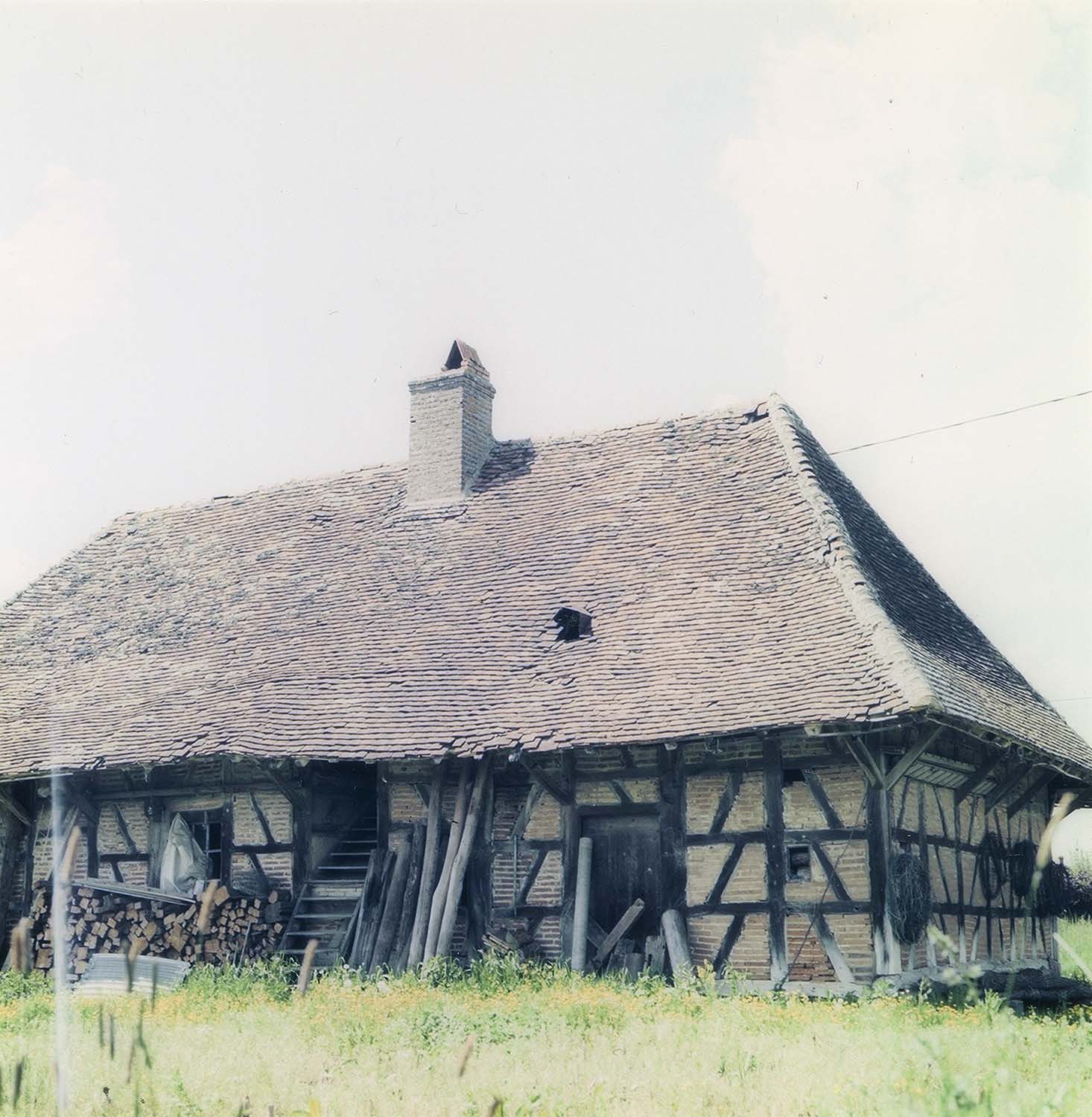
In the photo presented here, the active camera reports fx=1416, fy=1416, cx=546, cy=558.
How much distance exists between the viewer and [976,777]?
15.7 metres

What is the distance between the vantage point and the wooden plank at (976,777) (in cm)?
1561

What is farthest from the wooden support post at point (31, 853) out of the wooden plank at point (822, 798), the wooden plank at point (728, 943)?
the wooden plank at point (822, 798)

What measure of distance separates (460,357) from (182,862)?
8.46m

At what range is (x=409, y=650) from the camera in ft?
57.0

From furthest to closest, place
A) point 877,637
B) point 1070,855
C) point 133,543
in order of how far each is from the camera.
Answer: point 1070,855, point 133,543, point 877,637

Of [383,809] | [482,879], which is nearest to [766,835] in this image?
[482,879]

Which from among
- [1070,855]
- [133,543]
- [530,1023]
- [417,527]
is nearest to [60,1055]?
[530,1023]

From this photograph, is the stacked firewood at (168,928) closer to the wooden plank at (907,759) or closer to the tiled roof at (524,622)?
the tiled roof at (524,622)

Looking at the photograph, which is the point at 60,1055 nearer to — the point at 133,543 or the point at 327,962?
the point at 327,962

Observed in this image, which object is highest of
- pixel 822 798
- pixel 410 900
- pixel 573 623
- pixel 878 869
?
pixel 573 623

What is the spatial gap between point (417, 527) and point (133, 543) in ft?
19.3

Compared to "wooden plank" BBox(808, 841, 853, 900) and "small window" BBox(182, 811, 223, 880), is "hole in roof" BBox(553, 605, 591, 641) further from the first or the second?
"small window" BBox(182, 811, 223, 880)

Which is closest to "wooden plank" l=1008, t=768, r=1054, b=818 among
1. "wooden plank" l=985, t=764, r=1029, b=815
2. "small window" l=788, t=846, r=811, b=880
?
"wooden plank" l=985, t=764, r=1029, b=815

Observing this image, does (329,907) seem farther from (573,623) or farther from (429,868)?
(573,623)
